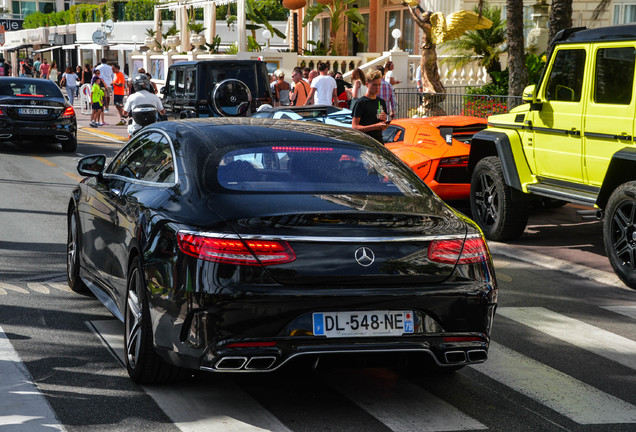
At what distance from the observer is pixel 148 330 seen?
534 cm

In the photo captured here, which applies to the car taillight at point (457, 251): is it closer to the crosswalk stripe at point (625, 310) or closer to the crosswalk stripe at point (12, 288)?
the crosswalk stripe at point (625, 310)

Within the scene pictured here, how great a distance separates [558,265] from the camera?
9.98 metres

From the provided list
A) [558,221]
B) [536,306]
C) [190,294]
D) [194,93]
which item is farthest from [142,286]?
[194,93]

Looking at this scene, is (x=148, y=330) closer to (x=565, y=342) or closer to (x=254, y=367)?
(x=254, y=367)

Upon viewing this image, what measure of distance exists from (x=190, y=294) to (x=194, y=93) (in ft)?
50.8

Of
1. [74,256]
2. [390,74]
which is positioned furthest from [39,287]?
[390,74]

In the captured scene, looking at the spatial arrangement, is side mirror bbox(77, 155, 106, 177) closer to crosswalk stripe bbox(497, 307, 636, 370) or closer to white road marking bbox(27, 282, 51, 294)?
white road marking bbox(27, 282, 51, 294)

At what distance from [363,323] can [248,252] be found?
67 centimetres

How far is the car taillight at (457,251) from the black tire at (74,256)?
3473mm

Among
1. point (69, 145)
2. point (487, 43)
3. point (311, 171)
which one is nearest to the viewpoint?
point (311, 171)

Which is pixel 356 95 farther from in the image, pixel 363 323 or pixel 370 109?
pixel 363 323

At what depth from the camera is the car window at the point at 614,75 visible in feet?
29.9

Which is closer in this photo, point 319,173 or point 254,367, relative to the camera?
point 254,367

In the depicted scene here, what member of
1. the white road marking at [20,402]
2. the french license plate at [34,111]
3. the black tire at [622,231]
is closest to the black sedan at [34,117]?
the french license plate at [34,111]
